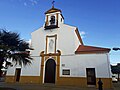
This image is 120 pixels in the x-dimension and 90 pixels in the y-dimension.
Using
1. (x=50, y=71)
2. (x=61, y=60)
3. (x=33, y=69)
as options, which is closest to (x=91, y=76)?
(x=61, y=60)

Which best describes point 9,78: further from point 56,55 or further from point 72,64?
point 72,64

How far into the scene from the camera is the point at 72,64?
1878cm

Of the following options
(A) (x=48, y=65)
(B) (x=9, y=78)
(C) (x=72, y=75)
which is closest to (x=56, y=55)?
(A) (x=48, y=65)

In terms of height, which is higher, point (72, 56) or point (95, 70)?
point (72, 56)

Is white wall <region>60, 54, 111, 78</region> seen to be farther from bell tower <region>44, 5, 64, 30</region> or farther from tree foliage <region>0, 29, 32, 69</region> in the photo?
tree foliage <region>0, 29, 32, 69</region>

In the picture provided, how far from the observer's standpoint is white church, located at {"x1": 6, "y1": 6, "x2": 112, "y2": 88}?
17656 mm

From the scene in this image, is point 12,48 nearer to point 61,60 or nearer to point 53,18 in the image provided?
point 61,60

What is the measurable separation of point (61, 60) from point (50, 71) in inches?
93.9

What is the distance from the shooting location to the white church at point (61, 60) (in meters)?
17.7

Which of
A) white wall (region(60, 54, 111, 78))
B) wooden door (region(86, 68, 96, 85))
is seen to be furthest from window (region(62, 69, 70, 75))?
wooden door (region(86, 68, 96, 85))

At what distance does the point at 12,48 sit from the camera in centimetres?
1146

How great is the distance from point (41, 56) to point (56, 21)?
21.0 ft

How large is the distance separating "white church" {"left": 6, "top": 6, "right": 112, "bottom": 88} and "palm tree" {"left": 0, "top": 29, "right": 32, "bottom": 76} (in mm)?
7874

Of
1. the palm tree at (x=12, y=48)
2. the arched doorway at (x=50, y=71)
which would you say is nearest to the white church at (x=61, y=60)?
the arched doorway at (x=50, y=71)
